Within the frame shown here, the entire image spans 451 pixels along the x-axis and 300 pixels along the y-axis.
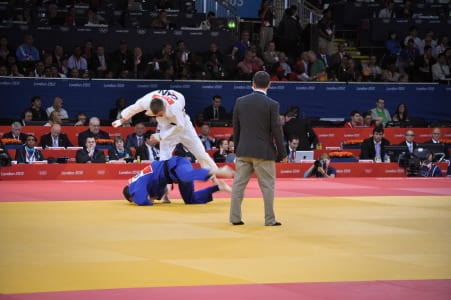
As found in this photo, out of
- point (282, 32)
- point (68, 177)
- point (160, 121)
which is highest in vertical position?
point (282, 32)

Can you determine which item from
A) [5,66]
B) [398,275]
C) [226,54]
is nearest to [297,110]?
[226,54]

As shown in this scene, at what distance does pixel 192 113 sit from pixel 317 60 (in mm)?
4884

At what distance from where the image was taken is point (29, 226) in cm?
1177

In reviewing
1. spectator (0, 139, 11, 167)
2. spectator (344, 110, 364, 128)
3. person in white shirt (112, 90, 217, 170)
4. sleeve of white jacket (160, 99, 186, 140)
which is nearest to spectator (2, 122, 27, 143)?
spectator (0, 139, 11, 167)

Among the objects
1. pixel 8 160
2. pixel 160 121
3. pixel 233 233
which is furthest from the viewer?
pixel 8 160

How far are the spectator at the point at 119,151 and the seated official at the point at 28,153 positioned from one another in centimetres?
173

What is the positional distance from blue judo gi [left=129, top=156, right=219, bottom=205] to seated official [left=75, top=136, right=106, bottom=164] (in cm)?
561

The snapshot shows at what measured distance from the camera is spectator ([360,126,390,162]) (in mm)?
21966

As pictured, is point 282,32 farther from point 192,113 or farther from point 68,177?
point 68,177

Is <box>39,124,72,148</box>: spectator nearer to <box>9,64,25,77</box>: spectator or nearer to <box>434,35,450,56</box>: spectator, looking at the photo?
<box>9,64,25,77</box>: spectator

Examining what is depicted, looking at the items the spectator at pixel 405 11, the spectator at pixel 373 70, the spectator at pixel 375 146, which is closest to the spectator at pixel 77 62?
the spectator at pixel 375 146

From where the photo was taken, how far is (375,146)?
22156mm

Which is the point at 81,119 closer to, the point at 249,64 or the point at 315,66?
the point at 249,64

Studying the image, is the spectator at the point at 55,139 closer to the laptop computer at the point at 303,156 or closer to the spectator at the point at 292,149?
the spectator at the point at 292,149
